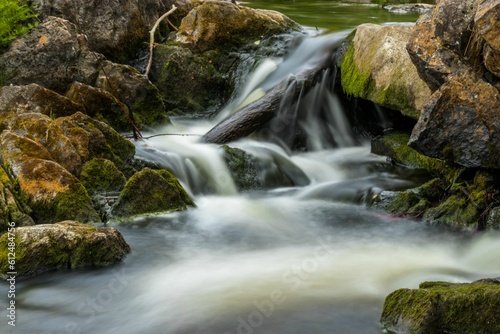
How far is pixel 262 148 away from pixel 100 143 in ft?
8.87

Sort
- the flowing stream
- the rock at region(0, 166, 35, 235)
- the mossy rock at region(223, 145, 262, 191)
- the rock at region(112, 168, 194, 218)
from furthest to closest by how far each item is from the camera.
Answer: the mossy rock at region(223, 145, 262, 191) < the rock at region(112, 168, 194, 218) < the rock at region(0, 166, 35, 235) < the flowing stream

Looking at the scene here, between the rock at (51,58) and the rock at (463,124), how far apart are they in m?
5.91

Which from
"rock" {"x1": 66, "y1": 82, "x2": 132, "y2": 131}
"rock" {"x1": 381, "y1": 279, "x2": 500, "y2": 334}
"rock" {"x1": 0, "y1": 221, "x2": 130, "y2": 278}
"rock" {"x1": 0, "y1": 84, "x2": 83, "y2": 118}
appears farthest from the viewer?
"rock" {"x1": 66, "y1": 82, "x2": 132, "y2": 131}

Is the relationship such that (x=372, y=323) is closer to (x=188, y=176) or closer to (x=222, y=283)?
(x=222, y=283)

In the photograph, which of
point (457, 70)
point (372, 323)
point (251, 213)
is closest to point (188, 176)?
point (251, 213)

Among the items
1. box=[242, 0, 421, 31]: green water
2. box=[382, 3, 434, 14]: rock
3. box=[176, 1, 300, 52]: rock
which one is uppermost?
box=[176, 1, 300, 52]: rock

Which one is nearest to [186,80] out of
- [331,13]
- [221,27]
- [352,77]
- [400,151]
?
[221,27]

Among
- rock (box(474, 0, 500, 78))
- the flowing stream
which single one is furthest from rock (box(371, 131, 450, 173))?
rock (box(474, 0, 500, 78))

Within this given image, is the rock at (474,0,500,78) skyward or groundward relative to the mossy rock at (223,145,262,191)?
skyward

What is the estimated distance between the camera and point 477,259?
646cm

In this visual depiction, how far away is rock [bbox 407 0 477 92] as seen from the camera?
23.6 ft

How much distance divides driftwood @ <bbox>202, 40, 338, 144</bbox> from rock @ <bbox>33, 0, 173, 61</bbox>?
3.43 metres

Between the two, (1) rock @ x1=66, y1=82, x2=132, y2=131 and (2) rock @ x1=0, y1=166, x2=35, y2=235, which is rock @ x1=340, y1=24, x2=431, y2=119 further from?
(2) rock @ x1=0, y1=166, x2=35, y2=235

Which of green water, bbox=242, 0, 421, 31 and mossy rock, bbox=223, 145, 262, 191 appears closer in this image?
mossy rock, bbox=223, 145, 262, 191
